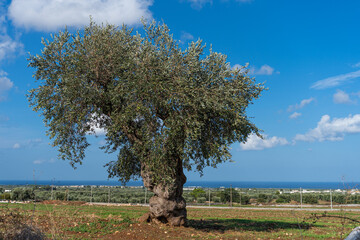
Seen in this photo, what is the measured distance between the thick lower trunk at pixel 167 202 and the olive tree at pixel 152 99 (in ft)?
0.16

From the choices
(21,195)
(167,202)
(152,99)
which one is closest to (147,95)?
(152,99)

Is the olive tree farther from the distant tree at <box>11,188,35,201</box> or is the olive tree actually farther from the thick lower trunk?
the distant tree at <box>11,188,35,201</box>

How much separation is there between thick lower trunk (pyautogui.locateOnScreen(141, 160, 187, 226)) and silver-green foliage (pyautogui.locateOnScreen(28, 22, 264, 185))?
0.87 metres

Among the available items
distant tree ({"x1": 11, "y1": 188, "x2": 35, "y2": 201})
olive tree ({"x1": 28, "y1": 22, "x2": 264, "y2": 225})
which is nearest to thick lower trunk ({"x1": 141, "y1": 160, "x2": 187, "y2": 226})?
olive tree ({"x1": 28, "y1": 22, "x2": 264, "y2": 225})

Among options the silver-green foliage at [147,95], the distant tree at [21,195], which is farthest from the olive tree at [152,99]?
the distant tree at [21,195]

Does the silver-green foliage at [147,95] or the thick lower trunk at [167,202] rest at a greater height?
the silver-green foliage at [147,95]

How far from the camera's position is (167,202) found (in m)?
17.5

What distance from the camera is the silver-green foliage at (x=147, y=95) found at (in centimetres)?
1595

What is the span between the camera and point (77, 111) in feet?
55.2

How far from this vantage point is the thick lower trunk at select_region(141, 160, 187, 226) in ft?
57.1

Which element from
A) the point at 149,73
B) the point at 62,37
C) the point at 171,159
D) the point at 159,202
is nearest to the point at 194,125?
the point at 171,159

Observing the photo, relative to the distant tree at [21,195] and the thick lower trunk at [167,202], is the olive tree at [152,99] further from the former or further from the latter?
the distant tree at [21,195]

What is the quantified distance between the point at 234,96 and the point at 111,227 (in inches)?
350

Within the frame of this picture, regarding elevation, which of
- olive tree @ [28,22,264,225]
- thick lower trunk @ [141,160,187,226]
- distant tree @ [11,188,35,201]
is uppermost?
olive tree @ [28,22,264,225]
